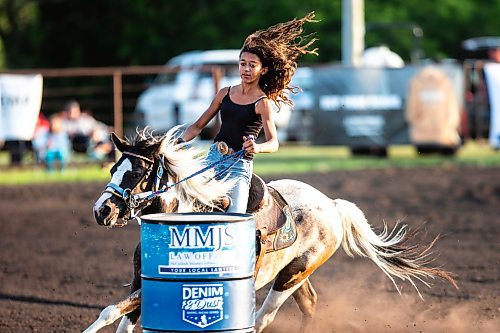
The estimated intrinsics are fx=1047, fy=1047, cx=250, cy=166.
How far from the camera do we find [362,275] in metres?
Result: 9.52

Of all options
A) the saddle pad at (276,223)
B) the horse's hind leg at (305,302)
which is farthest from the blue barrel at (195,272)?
the horse's hind leg at (305,302)

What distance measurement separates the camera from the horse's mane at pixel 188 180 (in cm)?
591

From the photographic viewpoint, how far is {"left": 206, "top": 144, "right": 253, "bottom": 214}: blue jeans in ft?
19.9

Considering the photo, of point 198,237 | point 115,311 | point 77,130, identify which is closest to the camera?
point 198,237

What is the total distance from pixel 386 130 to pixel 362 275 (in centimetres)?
1020

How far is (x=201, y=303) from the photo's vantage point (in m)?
5.00

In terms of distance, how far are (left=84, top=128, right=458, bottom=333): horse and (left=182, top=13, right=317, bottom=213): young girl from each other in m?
0.11

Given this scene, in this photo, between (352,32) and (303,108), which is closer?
(303,108)

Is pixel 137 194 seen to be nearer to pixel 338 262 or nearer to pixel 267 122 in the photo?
pixel 267 122

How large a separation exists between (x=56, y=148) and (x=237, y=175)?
12582 mm

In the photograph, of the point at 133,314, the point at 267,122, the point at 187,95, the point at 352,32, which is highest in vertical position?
the point at 352,32

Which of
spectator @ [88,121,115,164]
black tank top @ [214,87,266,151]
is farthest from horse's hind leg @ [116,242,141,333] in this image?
spectator @ [88,121,115,164]

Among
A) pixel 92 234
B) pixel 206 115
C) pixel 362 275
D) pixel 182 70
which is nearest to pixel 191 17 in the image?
pixel 182 70

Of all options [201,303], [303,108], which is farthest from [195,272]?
[303,108]
